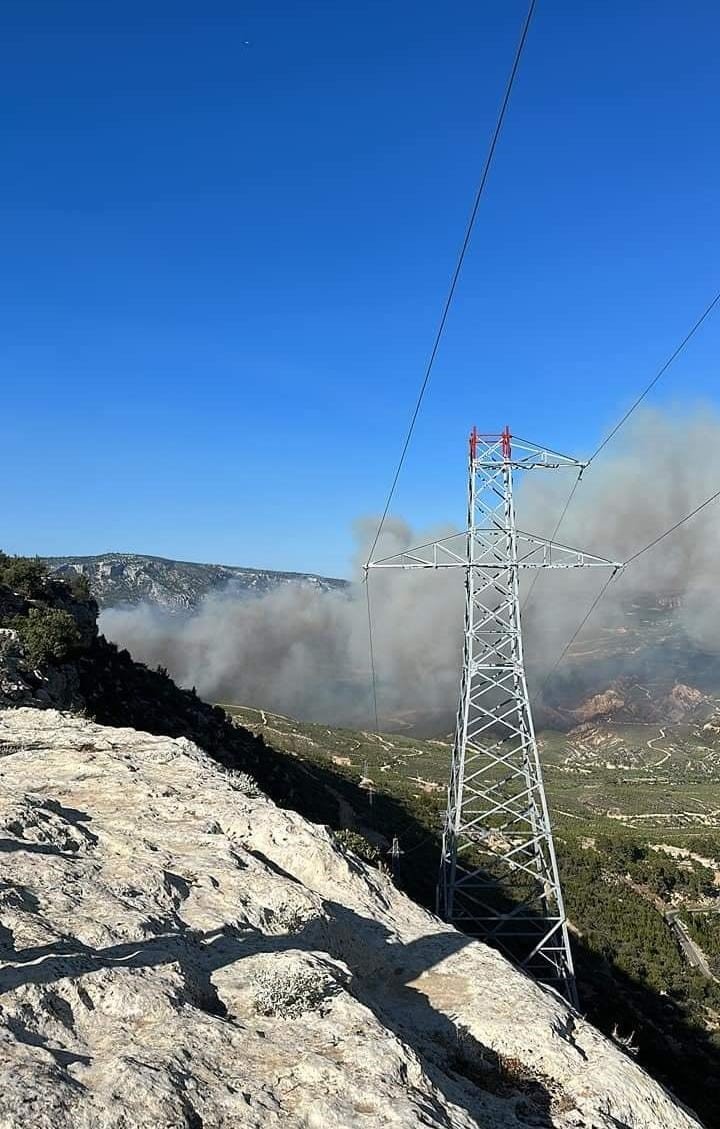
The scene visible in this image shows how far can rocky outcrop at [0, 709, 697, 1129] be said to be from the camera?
4.77 metres

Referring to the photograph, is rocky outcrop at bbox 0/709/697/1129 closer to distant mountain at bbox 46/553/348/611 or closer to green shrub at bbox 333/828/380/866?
green shrub at bbox 333/828/380/866

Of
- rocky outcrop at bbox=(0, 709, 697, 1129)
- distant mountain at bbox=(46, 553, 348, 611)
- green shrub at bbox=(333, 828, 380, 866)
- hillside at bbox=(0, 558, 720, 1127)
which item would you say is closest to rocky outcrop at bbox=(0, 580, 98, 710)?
hillside at bbox=(0, 558, 720, 1127)

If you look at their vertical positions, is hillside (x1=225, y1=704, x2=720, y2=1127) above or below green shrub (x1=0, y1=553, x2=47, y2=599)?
below

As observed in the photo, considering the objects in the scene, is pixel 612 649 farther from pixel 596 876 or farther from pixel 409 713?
pixel 596 876

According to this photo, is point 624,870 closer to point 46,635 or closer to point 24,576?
point 46,635

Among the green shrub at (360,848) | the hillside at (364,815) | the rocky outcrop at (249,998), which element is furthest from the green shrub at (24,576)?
the rocky outcrop at (249,998)

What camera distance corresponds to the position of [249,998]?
6.20 metres

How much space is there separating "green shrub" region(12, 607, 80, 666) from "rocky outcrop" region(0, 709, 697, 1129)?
11.1 m

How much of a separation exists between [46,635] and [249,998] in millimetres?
17941

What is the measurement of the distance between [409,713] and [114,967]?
4725 inches

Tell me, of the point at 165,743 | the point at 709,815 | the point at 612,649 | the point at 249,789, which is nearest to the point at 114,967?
the point at 249,789

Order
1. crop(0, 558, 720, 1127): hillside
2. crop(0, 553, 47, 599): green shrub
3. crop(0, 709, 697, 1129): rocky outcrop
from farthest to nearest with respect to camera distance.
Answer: crop(0, 553, 47, 599): green shrub, crop(0, 558, 720, 1127): hillside, crop(0, 709, 697, 1129): rocky outcrop

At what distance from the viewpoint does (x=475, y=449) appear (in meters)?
18.9

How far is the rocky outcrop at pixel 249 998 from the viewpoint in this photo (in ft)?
15.7
